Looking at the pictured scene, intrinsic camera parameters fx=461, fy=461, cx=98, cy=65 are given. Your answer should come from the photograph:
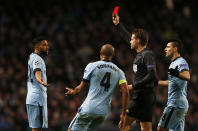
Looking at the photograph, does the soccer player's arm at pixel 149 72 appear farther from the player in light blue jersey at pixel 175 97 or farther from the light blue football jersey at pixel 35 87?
the light blue football jersey at pixel 35 87

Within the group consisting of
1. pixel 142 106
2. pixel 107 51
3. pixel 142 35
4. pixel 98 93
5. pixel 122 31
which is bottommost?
pixel 142 106

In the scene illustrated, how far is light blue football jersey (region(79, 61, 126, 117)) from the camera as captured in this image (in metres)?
7.79

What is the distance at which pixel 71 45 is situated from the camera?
16828 mm

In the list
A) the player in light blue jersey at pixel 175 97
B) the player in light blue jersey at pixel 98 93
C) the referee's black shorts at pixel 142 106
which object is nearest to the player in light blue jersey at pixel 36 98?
the player in light blue jersey at pixel 98 93

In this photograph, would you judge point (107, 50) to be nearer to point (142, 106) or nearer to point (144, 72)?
point (144, 72)

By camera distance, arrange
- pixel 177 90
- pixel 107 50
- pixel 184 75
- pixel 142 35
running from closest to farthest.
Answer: pixel 107 50, pixel 142 35, pixel 184 75, pixel 177 90

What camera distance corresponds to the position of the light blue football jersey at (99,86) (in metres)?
7.79

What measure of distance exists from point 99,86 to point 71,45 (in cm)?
914

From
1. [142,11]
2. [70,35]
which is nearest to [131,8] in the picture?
[142,11]

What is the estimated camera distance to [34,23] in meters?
17.0

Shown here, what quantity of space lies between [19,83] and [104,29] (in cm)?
520

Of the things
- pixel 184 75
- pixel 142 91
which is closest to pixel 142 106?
pixel 142 91

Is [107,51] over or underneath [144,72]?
over

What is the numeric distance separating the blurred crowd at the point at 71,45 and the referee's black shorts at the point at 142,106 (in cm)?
546
